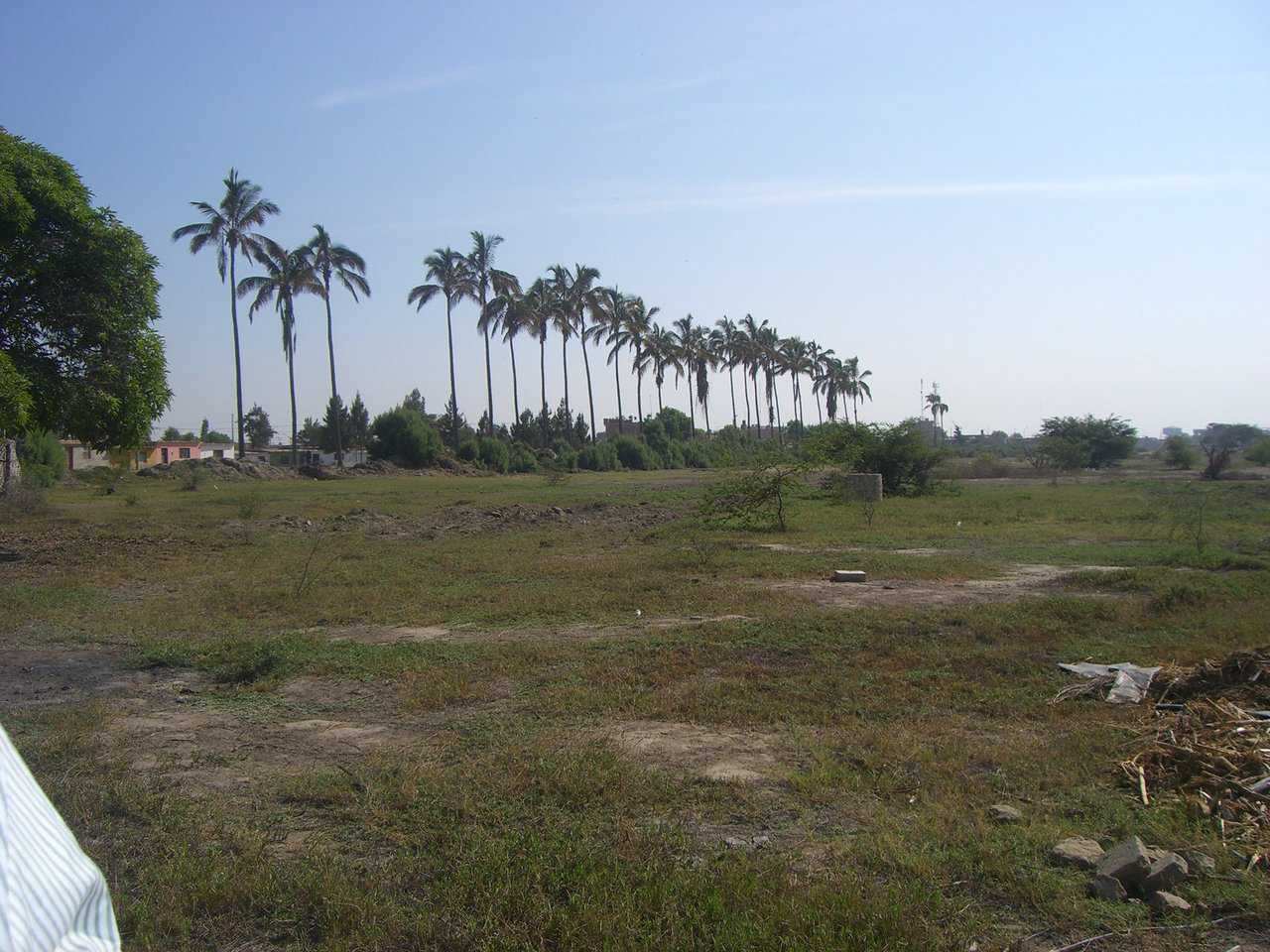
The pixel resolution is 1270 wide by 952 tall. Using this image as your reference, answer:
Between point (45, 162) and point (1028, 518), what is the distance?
21617 mm

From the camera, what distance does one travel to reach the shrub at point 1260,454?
56219mm

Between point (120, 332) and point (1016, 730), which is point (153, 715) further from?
point (120, 332)

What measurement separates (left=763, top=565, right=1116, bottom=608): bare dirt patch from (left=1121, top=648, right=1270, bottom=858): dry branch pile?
4450 mm

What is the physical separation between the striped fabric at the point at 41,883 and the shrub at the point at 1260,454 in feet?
215

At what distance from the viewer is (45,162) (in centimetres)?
1253

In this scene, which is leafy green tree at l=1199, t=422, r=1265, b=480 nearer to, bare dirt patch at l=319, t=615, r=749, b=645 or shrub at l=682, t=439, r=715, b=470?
shrub at l=682, t=439, r=715, b=470

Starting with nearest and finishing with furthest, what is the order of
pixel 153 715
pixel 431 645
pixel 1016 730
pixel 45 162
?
pixel 1016 730 < pixel 153 715 < pixel 431 645 < pixel 45 162

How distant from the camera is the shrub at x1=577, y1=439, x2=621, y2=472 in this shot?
218ft

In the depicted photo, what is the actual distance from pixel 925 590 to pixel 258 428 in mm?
102778

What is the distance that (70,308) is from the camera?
42.3 feet

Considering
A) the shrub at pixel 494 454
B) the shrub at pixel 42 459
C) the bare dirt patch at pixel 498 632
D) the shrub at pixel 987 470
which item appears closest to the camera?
the bare dirt patch at pixel 498 632

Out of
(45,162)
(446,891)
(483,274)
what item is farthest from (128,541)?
(483,274)

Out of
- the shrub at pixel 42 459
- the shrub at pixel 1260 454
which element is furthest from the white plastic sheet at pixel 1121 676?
the shrub at pixel 1260 454

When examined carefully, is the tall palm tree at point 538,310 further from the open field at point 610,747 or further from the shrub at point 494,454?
the open field at point 610,747
